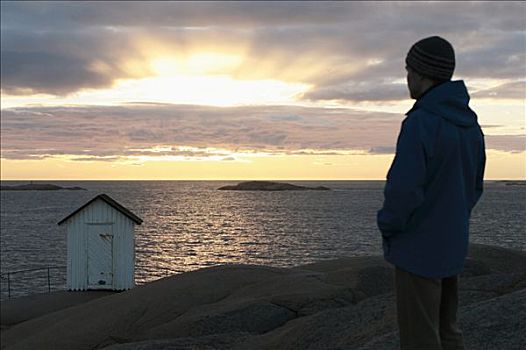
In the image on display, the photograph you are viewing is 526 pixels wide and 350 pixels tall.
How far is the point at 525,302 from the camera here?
9000 millimetres

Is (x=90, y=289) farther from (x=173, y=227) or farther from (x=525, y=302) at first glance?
(x=173, y=227)

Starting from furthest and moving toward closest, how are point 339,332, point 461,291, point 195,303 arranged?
1. point 195,303
2. point 461,291
3. point 339,332

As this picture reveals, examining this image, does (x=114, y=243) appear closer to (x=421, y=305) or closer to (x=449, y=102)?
(x=421, y=305)

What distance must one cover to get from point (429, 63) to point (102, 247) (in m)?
21.2

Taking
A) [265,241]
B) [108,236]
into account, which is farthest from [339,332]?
[265,241]

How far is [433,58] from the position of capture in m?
4.47

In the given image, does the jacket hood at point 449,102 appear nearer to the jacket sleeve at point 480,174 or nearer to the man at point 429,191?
the man at point 429,191

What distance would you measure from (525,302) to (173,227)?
80848 mm

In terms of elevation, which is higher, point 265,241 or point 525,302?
point 525,302

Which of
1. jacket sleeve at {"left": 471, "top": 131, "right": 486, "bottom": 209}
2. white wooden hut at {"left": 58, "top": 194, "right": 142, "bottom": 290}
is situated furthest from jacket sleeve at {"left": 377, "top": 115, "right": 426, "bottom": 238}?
white wooden hut at {"left": 58, "top": 194, "right": 142, "bottom": 290}

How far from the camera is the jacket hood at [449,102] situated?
4.42 metres

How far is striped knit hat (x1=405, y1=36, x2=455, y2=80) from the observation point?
448 centimetres

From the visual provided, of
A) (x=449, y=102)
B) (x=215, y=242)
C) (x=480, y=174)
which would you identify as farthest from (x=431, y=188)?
(x=215, y=242)

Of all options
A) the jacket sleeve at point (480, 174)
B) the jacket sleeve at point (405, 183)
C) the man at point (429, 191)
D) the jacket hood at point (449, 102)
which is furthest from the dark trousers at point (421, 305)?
the jacket hood at point (449, 102)
